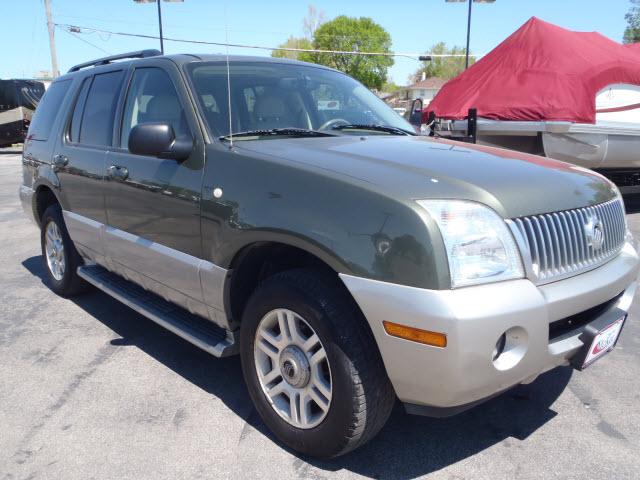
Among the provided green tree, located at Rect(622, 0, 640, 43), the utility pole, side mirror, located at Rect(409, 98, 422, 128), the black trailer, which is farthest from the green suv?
green tree, located at Rect(622, 0, 640, 43)

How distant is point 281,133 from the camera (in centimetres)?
326

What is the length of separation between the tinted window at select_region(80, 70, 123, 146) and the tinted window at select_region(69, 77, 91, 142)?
0.07 m

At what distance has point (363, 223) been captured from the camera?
2.25 metres

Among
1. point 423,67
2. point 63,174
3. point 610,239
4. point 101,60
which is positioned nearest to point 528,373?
point 610,239

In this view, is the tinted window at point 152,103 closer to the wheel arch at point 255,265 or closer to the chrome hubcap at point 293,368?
the wheel arch at point 255,265

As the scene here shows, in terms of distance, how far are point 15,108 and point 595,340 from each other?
77.2 feet

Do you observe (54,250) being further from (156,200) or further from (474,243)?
(474,243)

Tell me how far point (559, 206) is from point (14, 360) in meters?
3.47

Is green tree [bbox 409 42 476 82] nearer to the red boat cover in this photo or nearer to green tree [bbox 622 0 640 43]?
green tree [bbox 622 0 640 43]

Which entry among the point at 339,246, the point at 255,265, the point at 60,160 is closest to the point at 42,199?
the point at 60,160

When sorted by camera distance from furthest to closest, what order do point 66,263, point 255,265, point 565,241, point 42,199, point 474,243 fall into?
point 42,199 → point 66,263 → point 255,265 → point 565,241 → point 474,243

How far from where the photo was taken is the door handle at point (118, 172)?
3.60 meters

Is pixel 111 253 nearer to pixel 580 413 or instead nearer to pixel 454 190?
pixel 454 190

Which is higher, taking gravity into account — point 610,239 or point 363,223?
point 363,223
